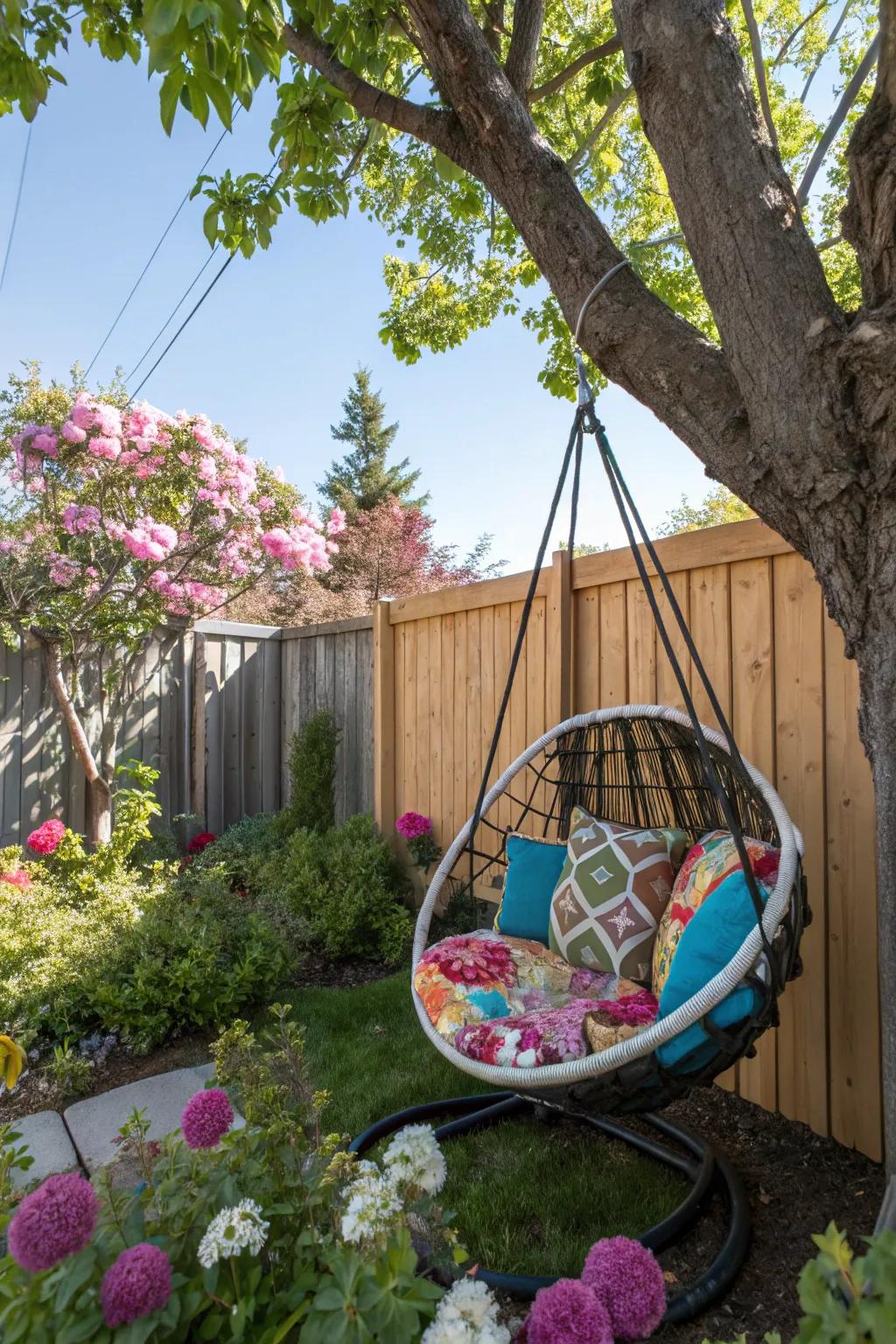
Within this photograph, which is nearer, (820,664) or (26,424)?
(820,664)

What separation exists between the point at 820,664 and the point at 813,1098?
1115 millimetres

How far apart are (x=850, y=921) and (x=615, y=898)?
1.86 ft

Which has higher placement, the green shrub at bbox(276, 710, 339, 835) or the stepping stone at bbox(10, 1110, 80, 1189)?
the green shrub at bbox(276, 710, 339, 835)

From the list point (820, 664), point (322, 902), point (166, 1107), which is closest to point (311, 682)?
point (322, 902)

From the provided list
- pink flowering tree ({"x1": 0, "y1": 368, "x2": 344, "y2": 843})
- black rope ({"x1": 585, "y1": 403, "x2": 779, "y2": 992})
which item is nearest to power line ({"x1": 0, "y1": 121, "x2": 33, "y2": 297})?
pink flowering tree ({"x1": 0, "y1": 368, "x2": 344, "y2": 843})

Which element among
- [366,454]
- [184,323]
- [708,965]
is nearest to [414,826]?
[708,965]

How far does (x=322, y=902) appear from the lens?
3541 millimetres

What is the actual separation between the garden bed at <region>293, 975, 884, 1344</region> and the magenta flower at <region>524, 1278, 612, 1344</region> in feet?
3.28

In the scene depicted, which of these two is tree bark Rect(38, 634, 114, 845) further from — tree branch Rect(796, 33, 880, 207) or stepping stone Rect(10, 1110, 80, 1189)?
→ tree branch Rect(796, 33, 880, 207)

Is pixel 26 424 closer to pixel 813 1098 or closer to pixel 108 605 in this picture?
pixel 108 605

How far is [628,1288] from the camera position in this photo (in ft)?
2.15

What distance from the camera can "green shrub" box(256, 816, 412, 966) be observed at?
3436 millimetres

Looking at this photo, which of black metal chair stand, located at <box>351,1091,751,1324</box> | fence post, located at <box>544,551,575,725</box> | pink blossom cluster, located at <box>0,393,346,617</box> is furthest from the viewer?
pink blossom cluster, located at <box>0,393,346,617</box>

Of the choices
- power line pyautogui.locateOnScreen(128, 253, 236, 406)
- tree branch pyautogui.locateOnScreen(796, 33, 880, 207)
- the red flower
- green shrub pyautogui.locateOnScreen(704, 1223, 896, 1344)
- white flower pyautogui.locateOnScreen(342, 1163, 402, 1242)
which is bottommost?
the red flower
